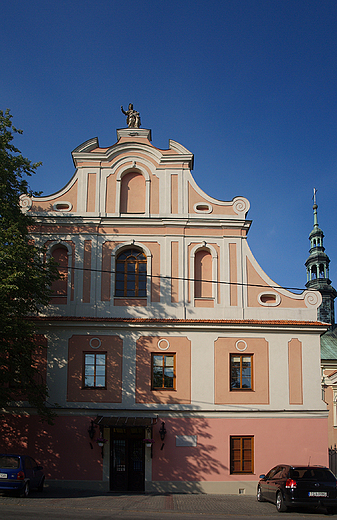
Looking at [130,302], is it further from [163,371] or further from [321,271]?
[321,271]

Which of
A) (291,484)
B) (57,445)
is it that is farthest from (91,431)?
(291,484)

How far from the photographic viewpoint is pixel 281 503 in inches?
605

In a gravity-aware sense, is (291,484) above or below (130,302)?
below

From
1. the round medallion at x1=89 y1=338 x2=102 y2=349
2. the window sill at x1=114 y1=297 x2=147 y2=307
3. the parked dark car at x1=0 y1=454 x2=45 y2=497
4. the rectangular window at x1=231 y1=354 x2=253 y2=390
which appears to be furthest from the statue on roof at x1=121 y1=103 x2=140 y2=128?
the parked dark car at x1=0 y1=454 x2=45 y2=497

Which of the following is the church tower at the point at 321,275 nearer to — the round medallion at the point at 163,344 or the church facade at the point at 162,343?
the church facade at the point at 162,343

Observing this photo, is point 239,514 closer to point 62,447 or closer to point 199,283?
point 62,447

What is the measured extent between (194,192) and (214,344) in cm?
709

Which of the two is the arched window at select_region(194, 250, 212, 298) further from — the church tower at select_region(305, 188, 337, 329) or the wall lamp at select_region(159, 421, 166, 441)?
the church tower at select_region(305, 188, 337, 329)

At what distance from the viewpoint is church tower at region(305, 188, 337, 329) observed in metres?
52.5

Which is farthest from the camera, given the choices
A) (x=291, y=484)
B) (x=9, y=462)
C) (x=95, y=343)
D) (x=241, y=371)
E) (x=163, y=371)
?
(x=95, y=343)

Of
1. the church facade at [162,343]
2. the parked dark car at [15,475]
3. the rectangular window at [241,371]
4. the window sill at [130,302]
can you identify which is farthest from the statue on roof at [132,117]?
the parked dark car at [15,475]

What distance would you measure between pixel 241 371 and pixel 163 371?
3.33 meters

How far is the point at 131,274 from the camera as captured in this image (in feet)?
73.1

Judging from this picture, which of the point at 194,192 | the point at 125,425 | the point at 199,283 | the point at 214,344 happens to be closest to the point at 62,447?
the point at 125,425
